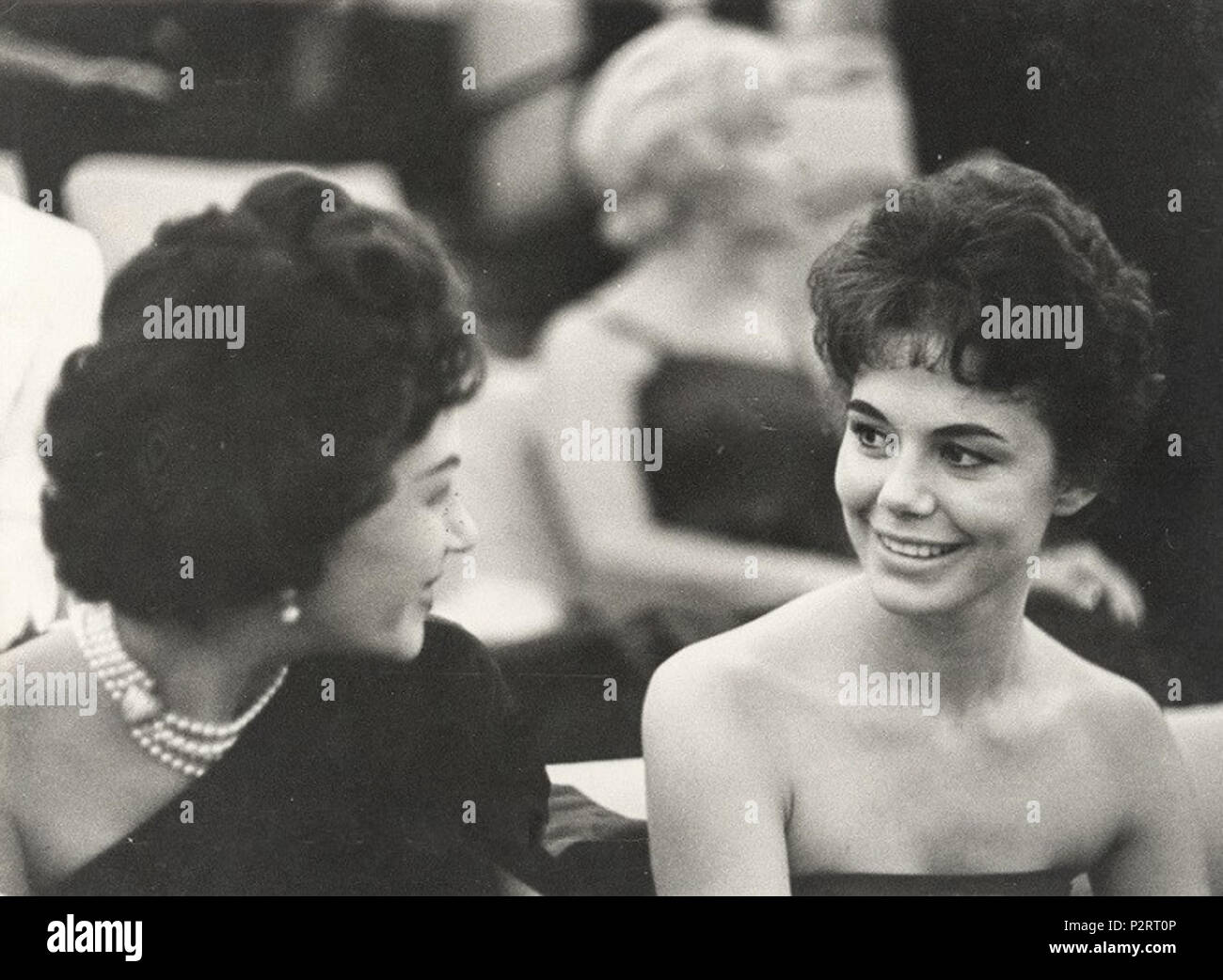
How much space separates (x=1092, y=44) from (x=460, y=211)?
1.48 meters

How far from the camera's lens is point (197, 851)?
3.43 meters

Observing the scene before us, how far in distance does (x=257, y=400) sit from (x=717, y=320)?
1.05m

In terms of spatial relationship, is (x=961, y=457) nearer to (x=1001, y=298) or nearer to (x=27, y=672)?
(x=1001, y=298)

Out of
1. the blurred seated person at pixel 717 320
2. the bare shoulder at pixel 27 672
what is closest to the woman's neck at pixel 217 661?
the bare shoulder at pixel 27 672

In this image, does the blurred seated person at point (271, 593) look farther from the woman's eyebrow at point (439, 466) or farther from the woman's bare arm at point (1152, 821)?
the woman's bare arm at point (1152, 821)

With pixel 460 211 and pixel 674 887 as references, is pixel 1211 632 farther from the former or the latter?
pixel 460 211

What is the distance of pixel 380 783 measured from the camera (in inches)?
133

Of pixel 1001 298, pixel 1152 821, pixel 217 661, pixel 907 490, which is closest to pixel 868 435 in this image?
pixel 907 490

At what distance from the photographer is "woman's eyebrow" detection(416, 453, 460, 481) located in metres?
3.35

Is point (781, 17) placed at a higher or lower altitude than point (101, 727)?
higher

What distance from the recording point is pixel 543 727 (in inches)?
133
